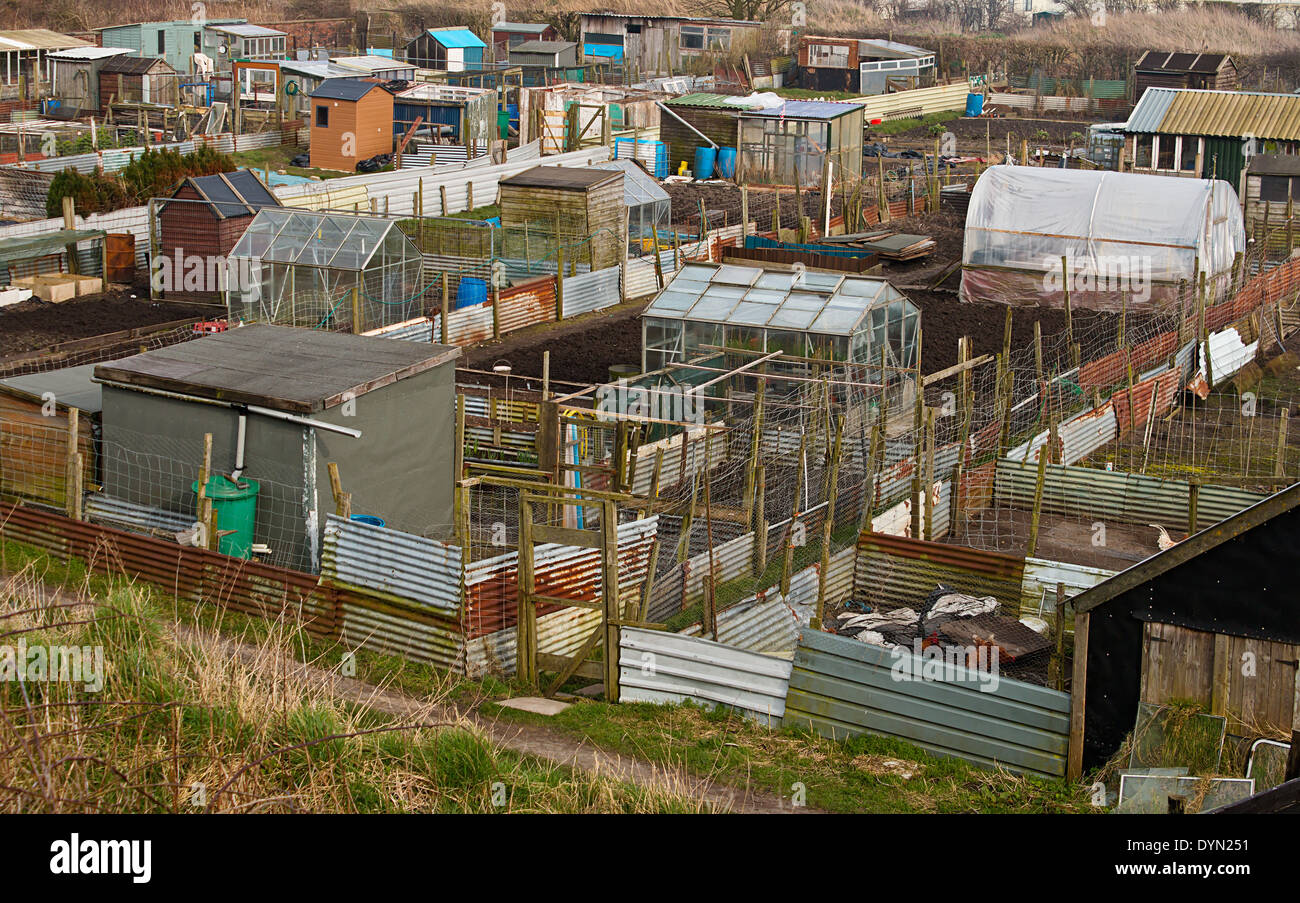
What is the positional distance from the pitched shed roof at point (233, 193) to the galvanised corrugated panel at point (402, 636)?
721 inches

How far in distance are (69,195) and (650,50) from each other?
4674 cm

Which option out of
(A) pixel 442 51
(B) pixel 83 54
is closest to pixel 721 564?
(B) pixel 83 54

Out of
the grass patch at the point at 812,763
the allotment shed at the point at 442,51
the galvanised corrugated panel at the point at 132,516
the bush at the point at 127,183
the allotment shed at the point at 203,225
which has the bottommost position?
the grass patch at the point at 812,763

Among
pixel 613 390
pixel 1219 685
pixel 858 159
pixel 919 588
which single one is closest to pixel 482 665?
pixel 919 588

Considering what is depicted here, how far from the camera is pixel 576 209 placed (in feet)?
117

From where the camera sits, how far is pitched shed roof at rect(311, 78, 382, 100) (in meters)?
46.9

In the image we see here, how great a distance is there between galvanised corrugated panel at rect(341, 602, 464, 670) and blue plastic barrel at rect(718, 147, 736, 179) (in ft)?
118

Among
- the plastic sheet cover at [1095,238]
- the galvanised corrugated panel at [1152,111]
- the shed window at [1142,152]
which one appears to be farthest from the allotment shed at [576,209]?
the shed window at [1142,152]

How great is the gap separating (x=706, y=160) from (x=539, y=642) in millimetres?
36495

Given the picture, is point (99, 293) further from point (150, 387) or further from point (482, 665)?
point (482, 665)

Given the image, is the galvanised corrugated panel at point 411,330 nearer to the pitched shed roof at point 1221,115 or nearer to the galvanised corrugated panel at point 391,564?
the galvanised corrugated panel at point 391,564

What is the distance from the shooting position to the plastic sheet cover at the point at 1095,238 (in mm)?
33219

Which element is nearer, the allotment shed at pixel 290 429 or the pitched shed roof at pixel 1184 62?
the allotment shed at pixel 290 429

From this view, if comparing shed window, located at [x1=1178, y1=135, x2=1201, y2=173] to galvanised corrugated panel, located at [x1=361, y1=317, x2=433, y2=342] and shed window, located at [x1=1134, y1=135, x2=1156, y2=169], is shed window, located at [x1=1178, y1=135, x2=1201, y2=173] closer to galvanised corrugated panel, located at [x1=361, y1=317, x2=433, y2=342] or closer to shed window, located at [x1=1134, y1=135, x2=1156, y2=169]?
shed window, located at [x1=1134, y1=135, x2=1156, y2=169]
